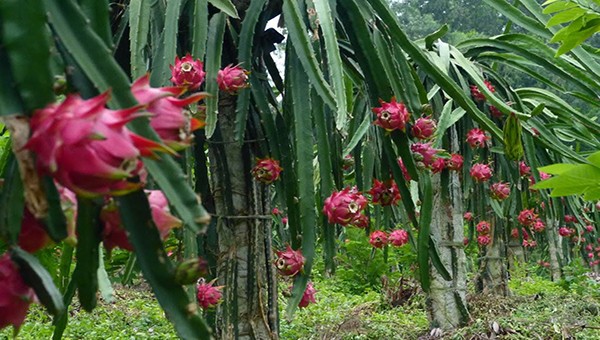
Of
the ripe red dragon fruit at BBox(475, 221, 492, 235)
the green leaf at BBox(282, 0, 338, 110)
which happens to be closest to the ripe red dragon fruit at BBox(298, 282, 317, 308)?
the green leaf at BBox(282, 0, 338, 110)

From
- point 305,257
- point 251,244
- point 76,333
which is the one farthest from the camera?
point 76,333

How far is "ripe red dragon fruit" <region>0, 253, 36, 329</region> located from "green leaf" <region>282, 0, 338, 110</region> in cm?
100

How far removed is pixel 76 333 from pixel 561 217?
10.2ft

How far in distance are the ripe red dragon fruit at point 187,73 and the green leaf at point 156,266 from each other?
94 centimetres

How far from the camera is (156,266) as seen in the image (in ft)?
1.69

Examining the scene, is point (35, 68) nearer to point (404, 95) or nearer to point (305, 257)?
point (305, 257)

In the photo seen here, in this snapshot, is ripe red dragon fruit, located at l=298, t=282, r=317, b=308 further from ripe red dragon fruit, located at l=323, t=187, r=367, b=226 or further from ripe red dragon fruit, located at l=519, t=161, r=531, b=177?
ripe red dragon fruit, located at l=519, t=161, r=531, b=177

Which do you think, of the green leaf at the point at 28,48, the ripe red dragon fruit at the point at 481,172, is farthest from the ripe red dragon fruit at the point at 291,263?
the ripe red dragon fruit at the point at 481,172

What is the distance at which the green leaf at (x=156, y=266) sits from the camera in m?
0.48

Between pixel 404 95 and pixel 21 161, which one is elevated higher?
pixel 404 95

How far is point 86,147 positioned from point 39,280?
113mm

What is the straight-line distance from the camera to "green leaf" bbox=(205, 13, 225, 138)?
4.91ft

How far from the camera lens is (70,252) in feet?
4.84

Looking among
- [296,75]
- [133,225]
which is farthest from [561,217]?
[133,225]
